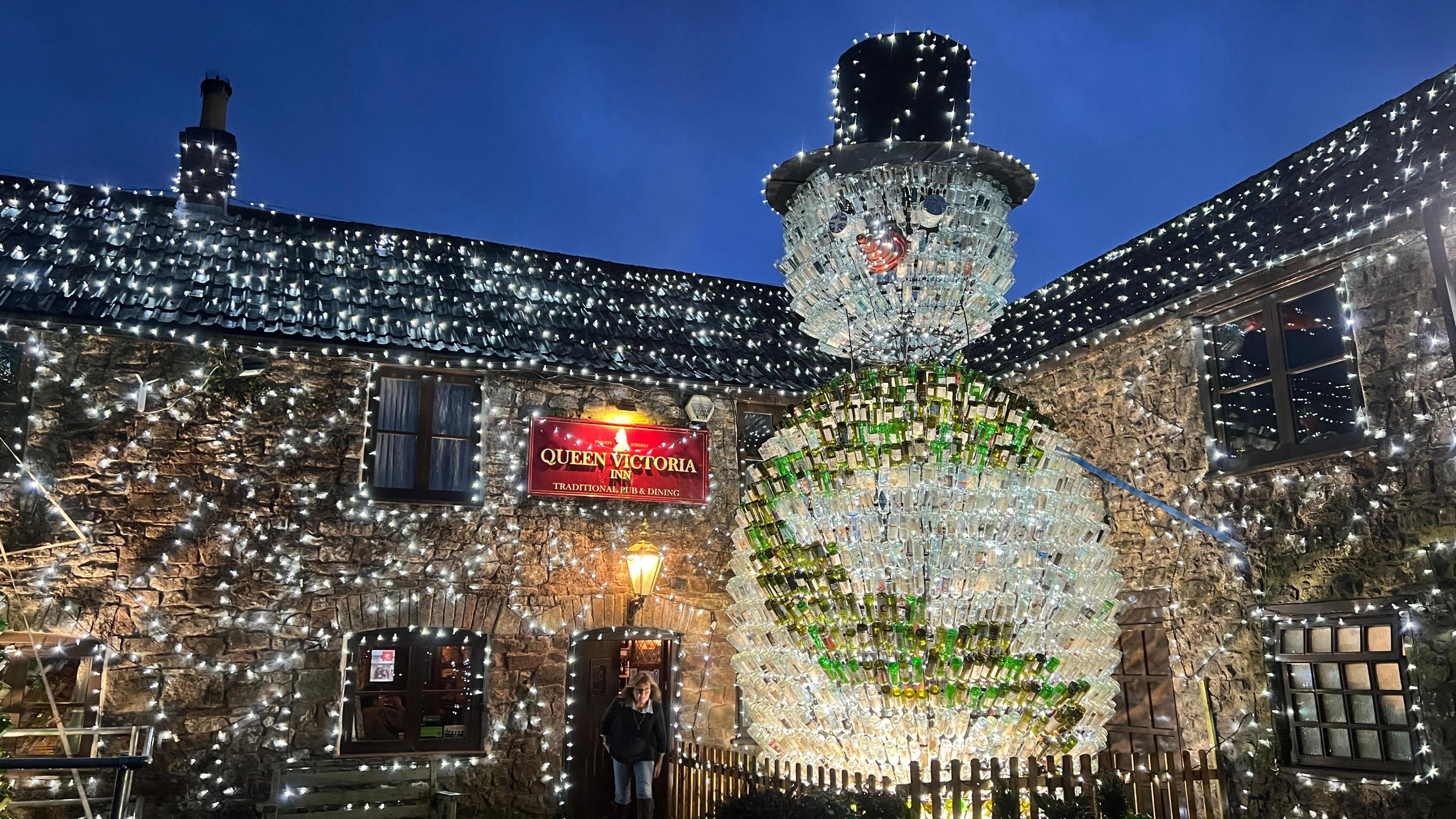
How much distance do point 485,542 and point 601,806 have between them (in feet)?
9.13

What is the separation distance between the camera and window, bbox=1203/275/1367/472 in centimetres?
784

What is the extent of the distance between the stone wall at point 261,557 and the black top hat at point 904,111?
178 inches

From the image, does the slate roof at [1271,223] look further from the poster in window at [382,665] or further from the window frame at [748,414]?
the poster in window at [382,665]

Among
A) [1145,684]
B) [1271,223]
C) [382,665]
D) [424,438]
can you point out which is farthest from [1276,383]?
[382,665]

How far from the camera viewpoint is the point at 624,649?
9836 millimetres

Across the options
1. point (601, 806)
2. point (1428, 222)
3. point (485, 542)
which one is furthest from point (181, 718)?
point (1428, 222)

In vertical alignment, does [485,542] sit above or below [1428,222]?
below

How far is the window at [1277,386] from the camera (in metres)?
7.84

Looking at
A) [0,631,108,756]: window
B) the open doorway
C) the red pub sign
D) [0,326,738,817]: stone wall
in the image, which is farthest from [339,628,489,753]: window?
[0,631,108,756]: window

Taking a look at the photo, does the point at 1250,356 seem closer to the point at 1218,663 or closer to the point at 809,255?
the point at 1218,663

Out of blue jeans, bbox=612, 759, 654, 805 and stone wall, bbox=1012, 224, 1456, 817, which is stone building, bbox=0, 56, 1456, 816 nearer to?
stone wall, bbox=1012, 224, 1456, 817

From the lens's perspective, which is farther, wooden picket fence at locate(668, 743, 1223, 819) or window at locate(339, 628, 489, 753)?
window at locate(339, 628, 489, 753)

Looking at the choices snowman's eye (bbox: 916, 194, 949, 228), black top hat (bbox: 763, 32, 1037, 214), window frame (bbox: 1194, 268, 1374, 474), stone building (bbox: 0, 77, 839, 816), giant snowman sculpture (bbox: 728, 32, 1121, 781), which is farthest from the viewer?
stone building (bbox: 0, 77, 839, 816)

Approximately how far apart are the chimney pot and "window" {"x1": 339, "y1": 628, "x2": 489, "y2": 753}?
617cm
